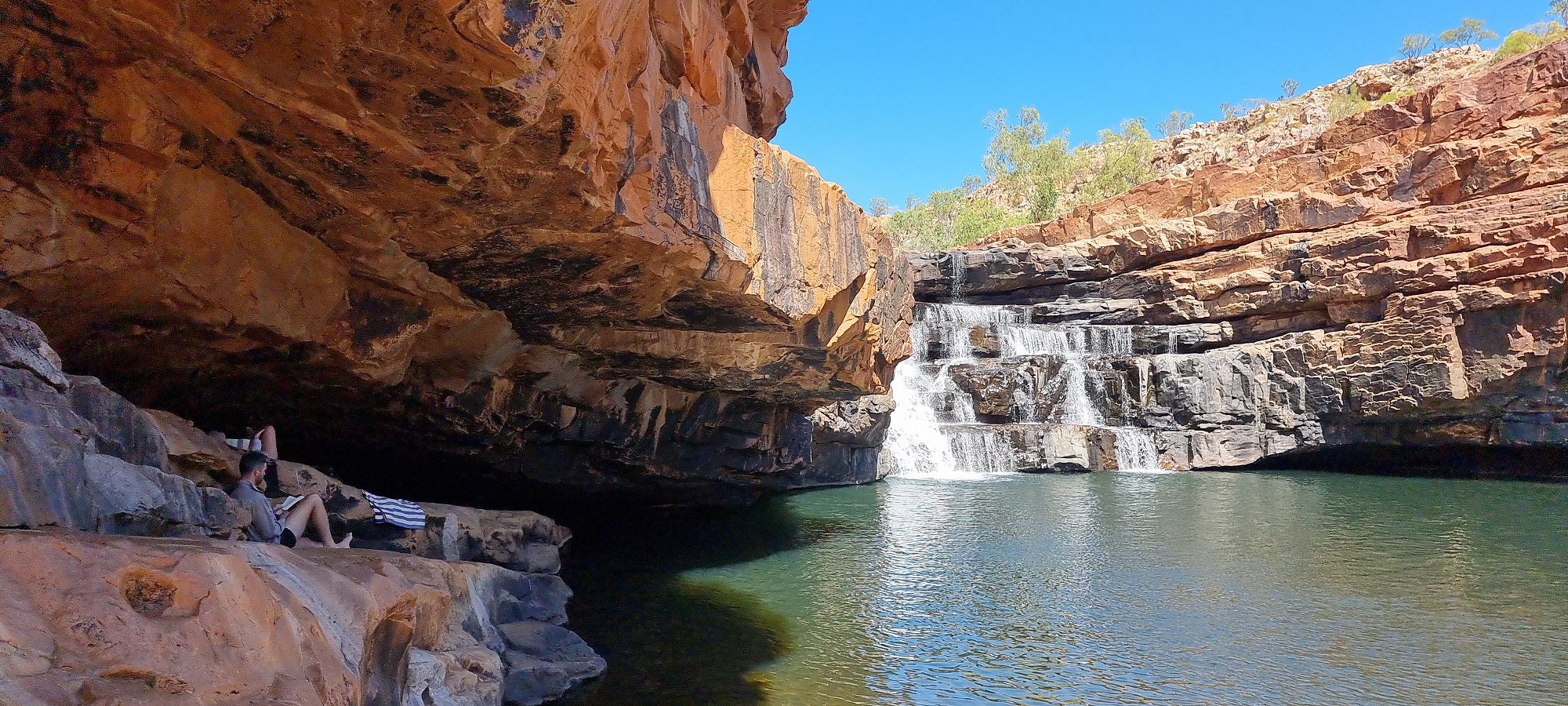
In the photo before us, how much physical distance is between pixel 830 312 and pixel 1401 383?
18.8 meters

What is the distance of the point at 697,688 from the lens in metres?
6.45

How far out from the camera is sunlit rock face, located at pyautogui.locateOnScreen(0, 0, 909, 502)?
4.65 m

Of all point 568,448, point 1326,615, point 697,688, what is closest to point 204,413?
point 568,448

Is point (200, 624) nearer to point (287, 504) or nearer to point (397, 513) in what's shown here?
point (287, 504)

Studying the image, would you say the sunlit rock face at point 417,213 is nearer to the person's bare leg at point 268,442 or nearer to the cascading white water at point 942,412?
the person's bare leg at point 268,442

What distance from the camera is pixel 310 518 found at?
20.7 ft

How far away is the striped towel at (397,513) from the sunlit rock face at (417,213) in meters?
1.42

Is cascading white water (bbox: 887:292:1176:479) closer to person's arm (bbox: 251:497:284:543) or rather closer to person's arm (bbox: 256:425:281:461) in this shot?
person's arm (bbox: 256:425:281:461)

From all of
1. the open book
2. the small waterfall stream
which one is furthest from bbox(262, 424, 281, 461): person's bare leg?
the small waterfall stream

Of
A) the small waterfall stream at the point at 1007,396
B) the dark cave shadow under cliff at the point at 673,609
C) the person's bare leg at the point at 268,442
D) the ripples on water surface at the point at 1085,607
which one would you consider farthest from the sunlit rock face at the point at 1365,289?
the person's bare leg at the point at 268,442

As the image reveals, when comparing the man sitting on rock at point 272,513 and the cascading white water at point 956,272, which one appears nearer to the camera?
the man sitting on rock at point 272,513

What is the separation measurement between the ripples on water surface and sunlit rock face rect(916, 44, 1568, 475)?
25.0 ft

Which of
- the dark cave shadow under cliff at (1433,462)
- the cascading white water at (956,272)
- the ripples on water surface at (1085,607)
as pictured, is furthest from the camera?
the cascading white water at (956,272)

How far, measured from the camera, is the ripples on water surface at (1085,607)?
6.65 metres
